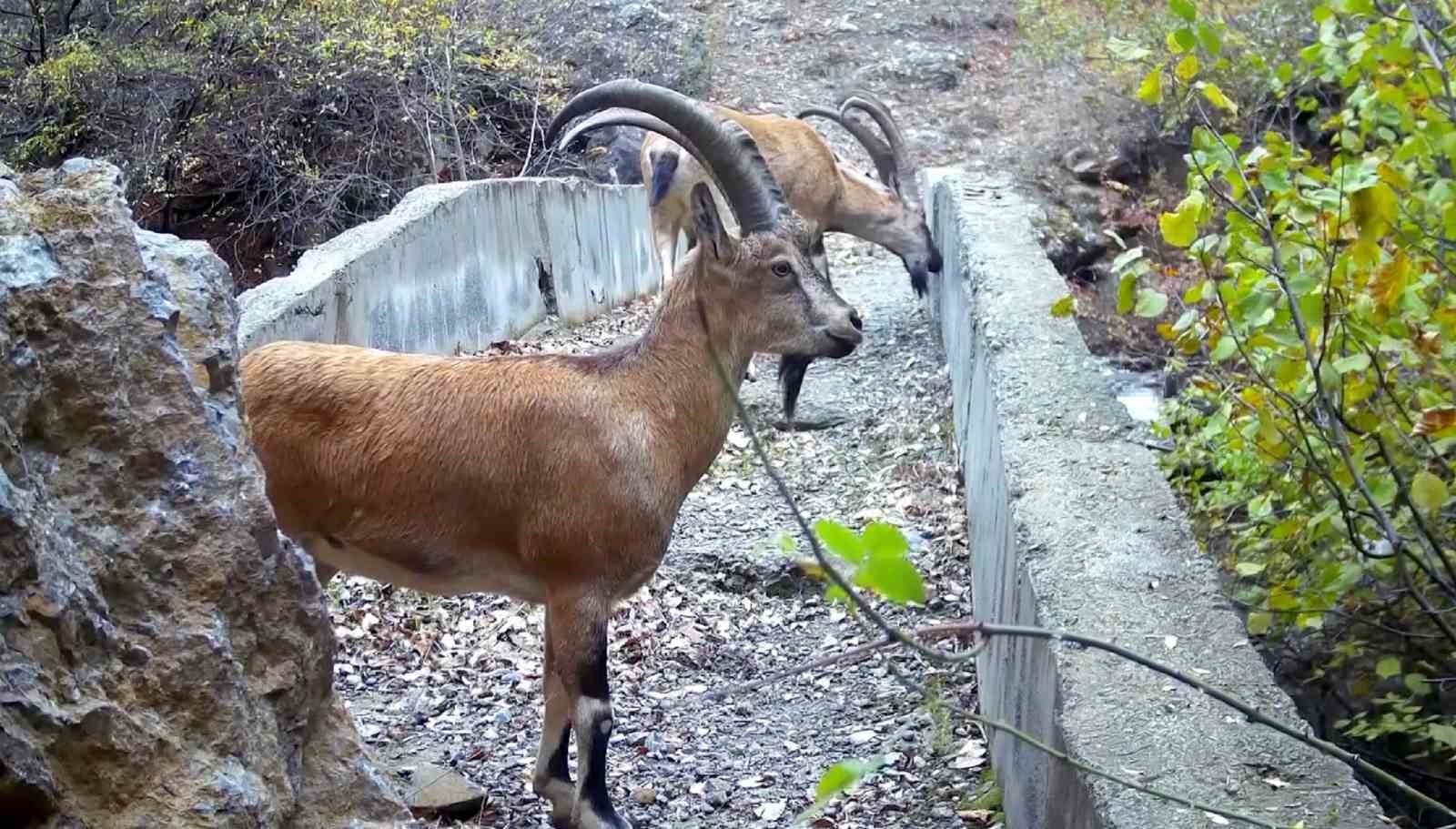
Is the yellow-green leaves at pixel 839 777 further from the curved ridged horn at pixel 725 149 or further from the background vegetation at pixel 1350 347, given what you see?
the curved ridged horn at pixel 725 149

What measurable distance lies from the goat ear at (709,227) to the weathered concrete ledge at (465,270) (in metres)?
1.93

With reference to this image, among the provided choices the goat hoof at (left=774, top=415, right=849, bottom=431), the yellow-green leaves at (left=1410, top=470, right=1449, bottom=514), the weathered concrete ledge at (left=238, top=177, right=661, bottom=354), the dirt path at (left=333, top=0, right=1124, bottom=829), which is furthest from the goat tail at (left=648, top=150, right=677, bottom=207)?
the yellow-green leaves at (left=1410, top=470, right=1449, bottom=514)

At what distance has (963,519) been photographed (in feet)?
23.9

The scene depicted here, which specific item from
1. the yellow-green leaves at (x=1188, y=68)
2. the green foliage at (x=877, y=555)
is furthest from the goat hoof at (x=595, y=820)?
the green foliage at (x=877, y=555)

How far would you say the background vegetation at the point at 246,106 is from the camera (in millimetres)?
12008

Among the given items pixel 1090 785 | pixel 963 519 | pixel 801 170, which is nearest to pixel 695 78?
pixel 801 170

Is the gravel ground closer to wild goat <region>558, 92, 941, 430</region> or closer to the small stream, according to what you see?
the small stream

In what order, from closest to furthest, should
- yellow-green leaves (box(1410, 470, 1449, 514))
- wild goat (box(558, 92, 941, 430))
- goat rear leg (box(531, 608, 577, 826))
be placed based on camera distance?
yellow-green leaves (box(1410, 470, 1449, 514)) < goat rear leg (box(531, 608, 577, 826)) < wild goat (box(558, 92, 941, 430))

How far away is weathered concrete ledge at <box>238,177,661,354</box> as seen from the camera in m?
6.85

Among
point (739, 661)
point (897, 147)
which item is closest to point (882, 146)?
point (897, 147)

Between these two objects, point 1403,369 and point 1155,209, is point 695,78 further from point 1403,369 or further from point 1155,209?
point 1403,369

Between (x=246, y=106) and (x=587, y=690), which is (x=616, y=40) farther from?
(x=587, y=690)

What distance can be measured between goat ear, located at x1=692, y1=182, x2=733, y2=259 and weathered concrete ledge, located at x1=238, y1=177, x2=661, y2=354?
1.93m

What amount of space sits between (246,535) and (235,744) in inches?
14.8
